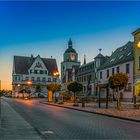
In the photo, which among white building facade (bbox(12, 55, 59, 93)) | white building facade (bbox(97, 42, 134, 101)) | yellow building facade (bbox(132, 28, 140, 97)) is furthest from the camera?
white building facade (bbox(12, 55, 59, 93))

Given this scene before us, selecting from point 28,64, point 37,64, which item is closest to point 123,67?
point 37,64

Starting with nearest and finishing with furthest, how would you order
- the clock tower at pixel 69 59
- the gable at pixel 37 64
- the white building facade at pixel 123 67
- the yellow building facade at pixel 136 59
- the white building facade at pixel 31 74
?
1. the yellow building facade at pixel 136 59
2. the white building facade at pixel 123 67
3. the clock tower at pixel 69 59
4. the white building facade at pixel 31 74
5. the gable at pixel 37 64

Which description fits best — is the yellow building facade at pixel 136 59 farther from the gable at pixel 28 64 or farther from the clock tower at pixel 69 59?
the gable at pixel 28 64

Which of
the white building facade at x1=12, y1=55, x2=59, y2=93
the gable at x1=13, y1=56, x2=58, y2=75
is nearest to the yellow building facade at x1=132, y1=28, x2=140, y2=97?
the white building facade at x1=12, y1=55, x2=59, y2=93

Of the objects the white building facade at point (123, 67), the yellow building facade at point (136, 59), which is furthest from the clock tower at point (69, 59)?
the yellow building facade at point (136, 59)

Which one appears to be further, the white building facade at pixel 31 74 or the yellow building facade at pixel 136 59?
the white building facade at pixel 31 74

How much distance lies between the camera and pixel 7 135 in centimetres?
1239

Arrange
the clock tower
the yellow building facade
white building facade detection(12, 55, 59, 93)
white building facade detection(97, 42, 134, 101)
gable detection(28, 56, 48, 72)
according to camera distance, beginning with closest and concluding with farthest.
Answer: the yellow building facade
white building facade detection(97, 42, 134, 101)
the clock tower
white building facade detection(12, 55, 59, 93)
gable detection(28, 56, 48, 72)

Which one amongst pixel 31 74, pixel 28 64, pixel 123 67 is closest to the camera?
pixel 123 67

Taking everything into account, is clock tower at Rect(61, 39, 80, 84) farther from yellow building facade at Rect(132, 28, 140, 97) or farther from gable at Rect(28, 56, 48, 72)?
yellow building facade at Rect(132, 28, 140, 97)

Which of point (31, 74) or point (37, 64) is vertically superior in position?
point (37, 64)

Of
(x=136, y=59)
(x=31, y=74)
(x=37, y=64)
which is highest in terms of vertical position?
(x=37, y=64)

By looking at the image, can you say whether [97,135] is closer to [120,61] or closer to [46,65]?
[120,61]

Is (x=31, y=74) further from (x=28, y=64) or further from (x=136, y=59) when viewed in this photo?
(x=136, y=59)
